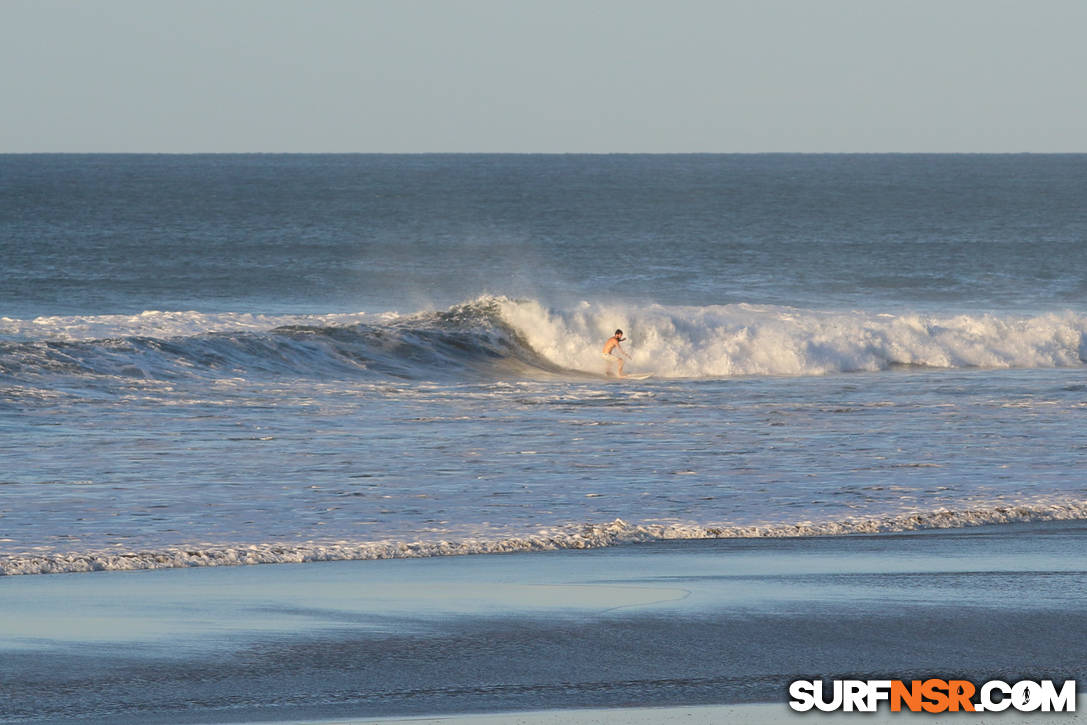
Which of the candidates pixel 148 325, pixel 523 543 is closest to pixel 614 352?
pixel 148 325

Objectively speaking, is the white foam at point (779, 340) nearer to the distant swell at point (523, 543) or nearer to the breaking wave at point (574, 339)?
the breaking wave at point (574, 339)

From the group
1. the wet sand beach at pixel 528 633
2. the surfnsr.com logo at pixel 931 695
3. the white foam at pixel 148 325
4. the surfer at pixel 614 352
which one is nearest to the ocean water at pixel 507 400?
the white foam at pixel 148 325

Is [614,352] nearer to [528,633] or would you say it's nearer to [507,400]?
[507,400]

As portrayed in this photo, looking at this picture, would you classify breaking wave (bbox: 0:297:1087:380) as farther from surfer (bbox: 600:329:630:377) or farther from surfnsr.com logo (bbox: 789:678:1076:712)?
surfnsr.com logo (bbox: 789:678:1076:712)

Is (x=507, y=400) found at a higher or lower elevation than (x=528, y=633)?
higher

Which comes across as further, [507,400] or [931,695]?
[507,400]

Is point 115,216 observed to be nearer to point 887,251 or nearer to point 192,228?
point 192,228

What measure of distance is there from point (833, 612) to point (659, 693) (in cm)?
153

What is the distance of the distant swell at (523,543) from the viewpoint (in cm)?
844

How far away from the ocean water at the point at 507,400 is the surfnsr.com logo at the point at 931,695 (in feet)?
10.6

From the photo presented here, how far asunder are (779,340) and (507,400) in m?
8.69

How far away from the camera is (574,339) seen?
2580 cm

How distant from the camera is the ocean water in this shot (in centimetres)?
991

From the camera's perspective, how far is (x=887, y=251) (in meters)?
55.9
